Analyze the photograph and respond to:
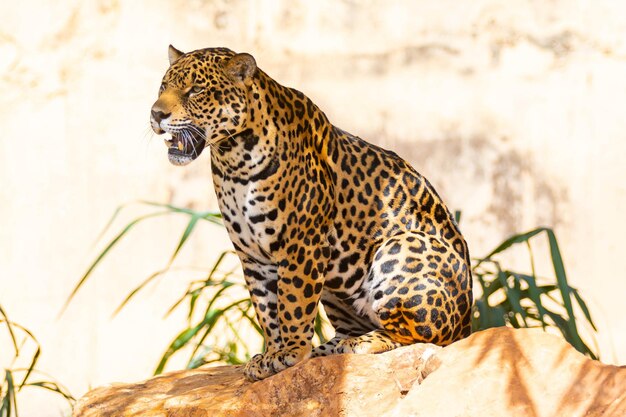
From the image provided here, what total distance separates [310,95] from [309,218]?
6.00m

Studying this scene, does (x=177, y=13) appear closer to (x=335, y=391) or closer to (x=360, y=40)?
(x=360, y=40)

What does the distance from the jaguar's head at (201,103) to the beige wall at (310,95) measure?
232 inches

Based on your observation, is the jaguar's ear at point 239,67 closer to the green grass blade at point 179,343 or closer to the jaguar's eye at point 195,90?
the jaguar's eye at point 195,90

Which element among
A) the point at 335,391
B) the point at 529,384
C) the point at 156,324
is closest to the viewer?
the point at 529,384

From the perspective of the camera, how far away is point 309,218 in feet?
17.6

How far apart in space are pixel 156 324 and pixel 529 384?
6.63m

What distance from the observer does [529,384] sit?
189 inches

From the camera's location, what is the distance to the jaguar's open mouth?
16.6 feet

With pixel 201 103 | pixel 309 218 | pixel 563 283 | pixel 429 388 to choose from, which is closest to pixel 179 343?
pixel 309 218

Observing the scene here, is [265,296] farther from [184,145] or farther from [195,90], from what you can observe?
[195,90]

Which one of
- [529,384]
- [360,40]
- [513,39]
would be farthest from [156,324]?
[529,384]

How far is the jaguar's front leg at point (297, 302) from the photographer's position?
5.32 metres

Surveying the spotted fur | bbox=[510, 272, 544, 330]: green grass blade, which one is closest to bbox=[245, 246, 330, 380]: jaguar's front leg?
the spotted fur

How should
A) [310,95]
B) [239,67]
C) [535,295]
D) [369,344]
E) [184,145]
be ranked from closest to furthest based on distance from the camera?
[184,145], [239,67], [369,344], [535,295], [310,95]
